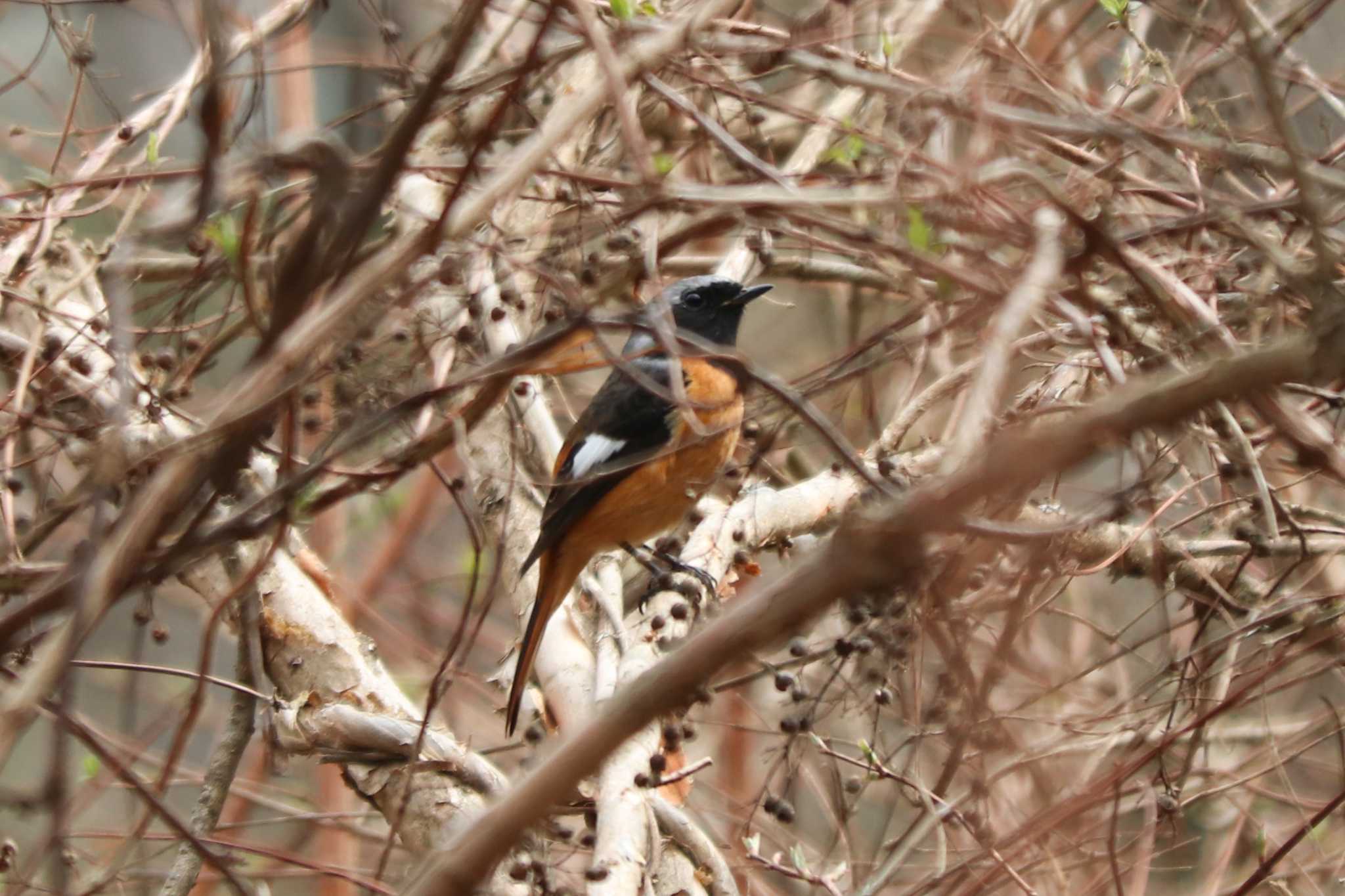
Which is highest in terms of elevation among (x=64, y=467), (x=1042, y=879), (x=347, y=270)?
(x=64, y=467)

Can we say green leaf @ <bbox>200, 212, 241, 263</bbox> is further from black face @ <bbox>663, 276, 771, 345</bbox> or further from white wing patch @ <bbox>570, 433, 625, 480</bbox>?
black face @ <bbox>663, 276, 771, 345</bbox>

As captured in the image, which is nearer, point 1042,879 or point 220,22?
point 220,22

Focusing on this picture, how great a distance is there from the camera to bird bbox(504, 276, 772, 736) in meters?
3.99

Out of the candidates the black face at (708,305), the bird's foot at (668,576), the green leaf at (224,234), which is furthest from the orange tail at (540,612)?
the green leaf at (224,234)

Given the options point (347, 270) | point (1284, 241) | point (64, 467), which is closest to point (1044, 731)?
point (1284, 241)

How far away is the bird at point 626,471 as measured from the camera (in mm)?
3992

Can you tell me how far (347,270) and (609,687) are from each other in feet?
5.72

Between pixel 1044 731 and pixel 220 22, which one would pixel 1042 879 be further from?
pixel 220 22

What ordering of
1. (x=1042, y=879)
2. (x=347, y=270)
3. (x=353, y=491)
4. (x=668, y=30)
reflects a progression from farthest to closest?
(x=1042, y=879) < (x=668, y=30) < (x=353, y=491) < (x=347, y=270)

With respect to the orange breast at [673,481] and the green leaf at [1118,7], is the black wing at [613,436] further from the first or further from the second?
the green leaf at [1118,7]

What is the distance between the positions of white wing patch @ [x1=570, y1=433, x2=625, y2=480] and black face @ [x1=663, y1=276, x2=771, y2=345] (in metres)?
0.55

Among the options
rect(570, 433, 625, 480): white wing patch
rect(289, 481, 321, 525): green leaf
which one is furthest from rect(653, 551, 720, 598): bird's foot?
rect(289, 481, 321, 525): green leaf

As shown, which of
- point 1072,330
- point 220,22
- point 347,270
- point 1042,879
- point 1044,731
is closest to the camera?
point 220,22

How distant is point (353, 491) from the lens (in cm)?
244
